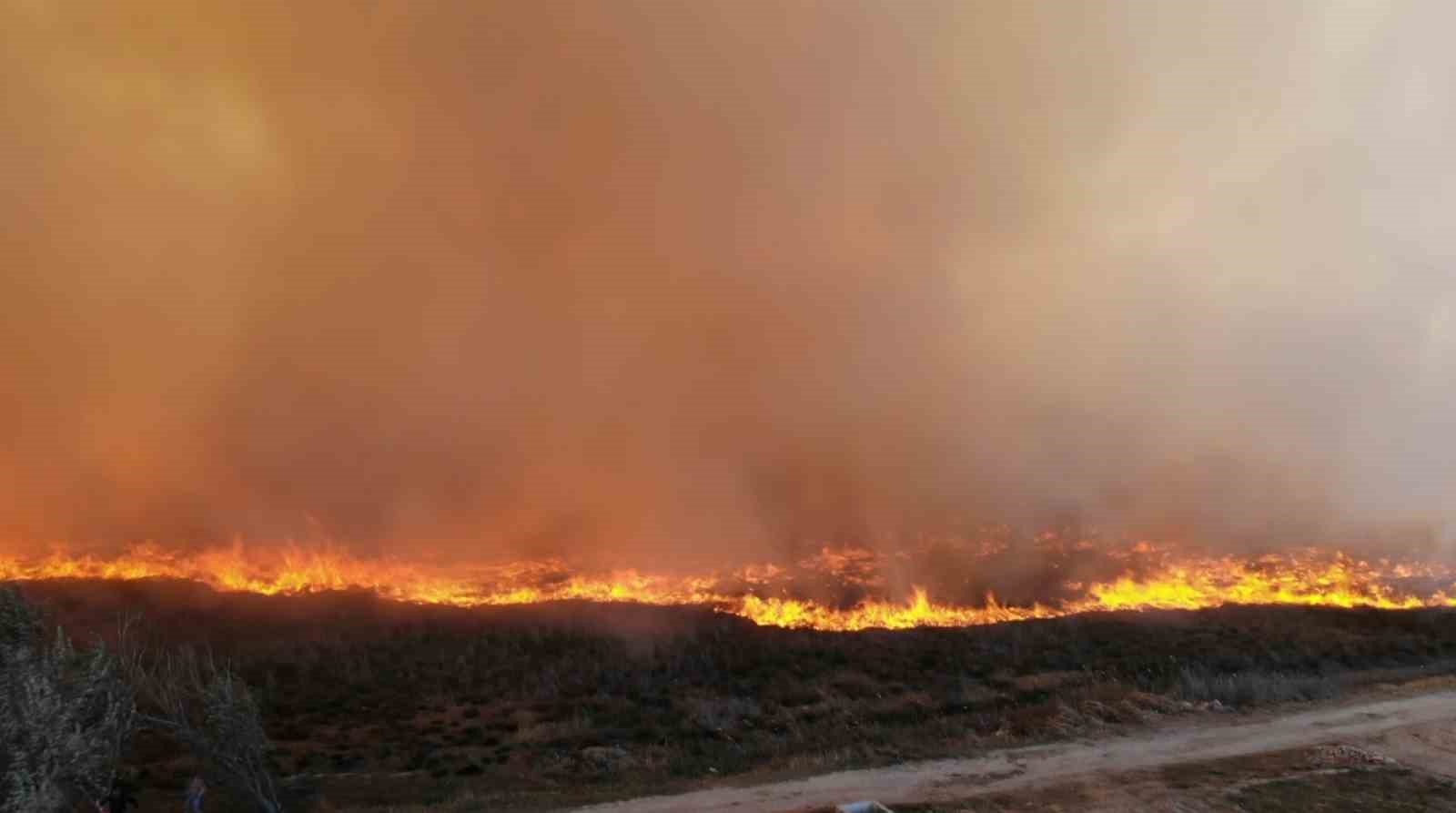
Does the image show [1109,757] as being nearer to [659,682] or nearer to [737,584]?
[659,682]

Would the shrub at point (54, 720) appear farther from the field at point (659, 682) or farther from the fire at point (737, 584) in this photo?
the fire at point (737, 584)

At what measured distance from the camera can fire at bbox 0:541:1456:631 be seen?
3791 cm

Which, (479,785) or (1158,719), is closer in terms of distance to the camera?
(479,785)

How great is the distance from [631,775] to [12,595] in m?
11.5

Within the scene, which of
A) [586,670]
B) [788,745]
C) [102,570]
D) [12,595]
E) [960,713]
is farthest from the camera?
[102,570]

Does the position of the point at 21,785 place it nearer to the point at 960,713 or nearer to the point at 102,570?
the point at 960,713

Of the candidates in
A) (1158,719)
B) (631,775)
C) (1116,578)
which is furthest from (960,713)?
(1116,578)

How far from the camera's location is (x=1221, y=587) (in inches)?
1748

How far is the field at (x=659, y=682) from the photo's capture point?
19.1 m

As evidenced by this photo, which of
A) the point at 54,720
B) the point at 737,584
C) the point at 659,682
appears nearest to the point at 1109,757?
the point at 659,682

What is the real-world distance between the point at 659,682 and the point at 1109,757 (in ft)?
45.3

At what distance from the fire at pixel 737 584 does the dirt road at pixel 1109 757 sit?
50.3ft

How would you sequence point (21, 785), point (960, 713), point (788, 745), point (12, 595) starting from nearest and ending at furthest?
point (21, 785) < point (12, 595) < point (788, 745) < point (960, 713)

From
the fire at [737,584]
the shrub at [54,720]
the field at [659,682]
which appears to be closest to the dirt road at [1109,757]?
the field at [659,682]
